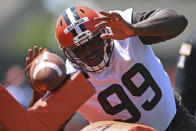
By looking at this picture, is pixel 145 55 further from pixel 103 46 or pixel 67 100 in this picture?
pixel 67 100

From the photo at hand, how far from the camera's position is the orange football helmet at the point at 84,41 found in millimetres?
2865

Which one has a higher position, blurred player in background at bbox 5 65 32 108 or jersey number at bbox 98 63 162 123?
jersey number at bbox 98 63 162 123

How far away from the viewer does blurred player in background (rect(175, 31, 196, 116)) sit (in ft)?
15.2

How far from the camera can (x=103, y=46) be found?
2.88 m

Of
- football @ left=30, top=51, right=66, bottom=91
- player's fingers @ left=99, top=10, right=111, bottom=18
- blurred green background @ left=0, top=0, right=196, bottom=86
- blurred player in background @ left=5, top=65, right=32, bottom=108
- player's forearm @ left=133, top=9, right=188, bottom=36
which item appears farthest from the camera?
blurred green background @ left=0, top=0, right=196, bottom=86

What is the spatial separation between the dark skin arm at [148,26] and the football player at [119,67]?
0.06 feet

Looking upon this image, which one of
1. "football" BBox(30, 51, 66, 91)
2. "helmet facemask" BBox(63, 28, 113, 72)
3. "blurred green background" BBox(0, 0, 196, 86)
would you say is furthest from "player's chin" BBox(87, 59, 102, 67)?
"blurred green background" BBox(0, 0, 196, 86)

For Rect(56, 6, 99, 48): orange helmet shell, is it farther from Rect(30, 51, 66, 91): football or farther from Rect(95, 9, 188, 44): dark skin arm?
Rect(30, 51, 66, 91): football

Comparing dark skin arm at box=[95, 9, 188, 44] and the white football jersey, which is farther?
the white football jersey

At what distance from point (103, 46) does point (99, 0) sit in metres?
5.92

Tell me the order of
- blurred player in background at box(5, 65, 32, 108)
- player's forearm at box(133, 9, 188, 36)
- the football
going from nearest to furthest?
the football, player's forearm at box(133, 9, 188, 36), blurred player in background at box(5, 65, 32, 108)

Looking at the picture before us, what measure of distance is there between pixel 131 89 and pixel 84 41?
430mm

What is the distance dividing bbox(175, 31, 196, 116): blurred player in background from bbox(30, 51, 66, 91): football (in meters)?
2.70

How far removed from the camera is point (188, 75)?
4.72 m
